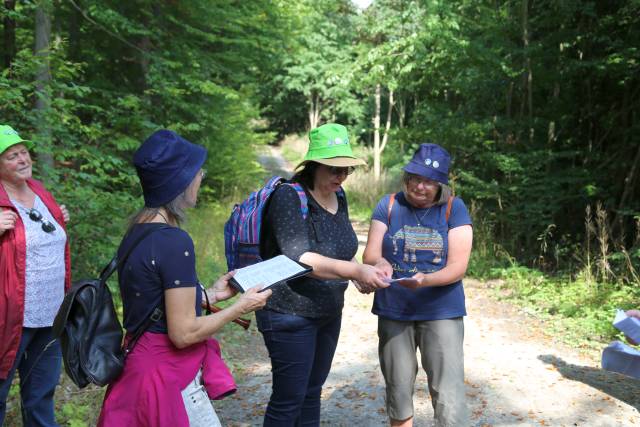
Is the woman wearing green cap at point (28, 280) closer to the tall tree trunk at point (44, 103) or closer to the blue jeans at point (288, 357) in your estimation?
the blue jeans at point (288, 357)

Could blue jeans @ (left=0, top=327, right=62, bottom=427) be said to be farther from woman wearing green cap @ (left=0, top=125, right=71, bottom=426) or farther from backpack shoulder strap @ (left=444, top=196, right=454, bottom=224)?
backpack shoulder strap @ (left=444, top=196, right=454, bottom=224)

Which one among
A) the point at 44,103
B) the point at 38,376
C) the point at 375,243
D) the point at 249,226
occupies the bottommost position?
the point at 38,376

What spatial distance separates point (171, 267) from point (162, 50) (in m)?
9.58

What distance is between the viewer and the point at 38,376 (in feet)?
10.5

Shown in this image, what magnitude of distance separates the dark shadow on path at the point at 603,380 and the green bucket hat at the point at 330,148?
132 inches

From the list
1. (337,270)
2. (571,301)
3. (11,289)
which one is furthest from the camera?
(571,301)

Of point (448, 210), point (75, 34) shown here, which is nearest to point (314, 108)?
point (75, 34)

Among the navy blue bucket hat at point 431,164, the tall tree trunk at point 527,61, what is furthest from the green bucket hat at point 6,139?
the tall tree trunk at point 527,61

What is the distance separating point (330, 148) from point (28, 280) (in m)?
1.73

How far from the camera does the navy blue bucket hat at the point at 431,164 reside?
3066mm

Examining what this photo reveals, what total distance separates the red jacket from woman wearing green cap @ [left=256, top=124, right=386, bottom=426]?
124 cm

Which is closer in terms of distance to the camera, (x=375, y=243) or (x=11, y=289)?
(x=11, y=289)

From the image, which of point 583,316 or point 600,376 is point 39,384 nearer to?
point 600,376

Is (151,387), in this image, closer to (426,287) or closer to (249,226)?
(249,226)
